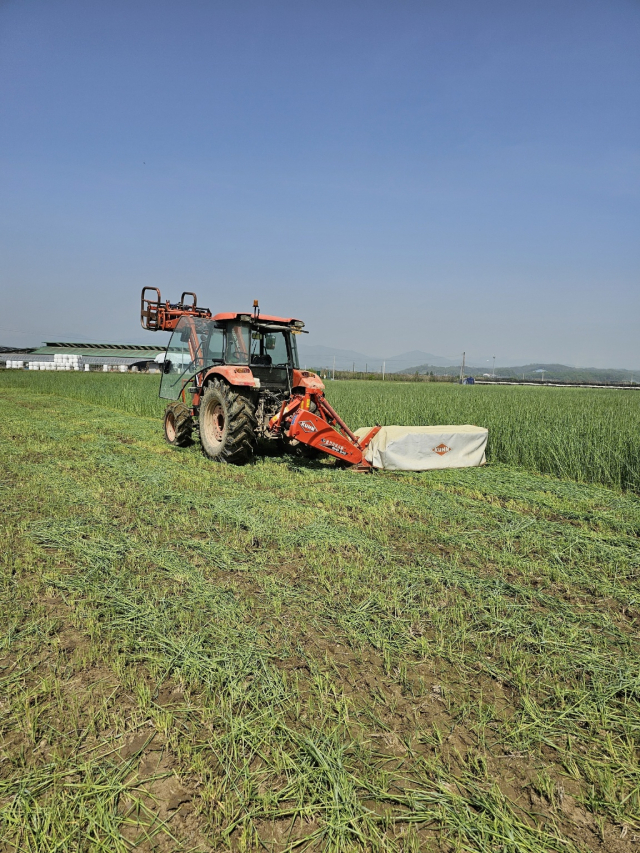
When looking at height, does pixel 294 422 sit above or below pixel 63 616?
above

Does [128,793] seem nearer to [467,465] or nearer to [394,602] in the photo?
[394,602]

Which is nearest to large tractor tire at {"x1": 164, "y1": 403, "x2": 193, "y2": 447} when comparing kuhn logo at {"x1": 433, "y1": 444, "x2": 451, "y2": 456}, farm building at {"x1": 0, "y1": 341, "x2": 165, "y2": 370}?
kuhn logo at {"x1": 433, "y1": 444, "x2": 451, "y2": 456}

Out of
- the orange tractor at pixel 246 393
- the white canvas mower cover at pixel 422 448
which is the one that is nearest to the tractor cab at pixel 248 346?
the orange tractor at pixel 246 393

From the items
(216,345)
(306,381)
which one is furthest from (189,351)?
(306,381)

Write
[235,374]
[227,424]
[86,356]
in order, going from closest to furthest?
[227,424] → [235,374] → [86,356]

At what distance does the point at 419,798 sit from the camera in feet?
5.87

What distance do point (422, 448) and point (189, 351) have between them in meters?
3.93

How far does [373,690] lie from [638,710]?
1.17 meters

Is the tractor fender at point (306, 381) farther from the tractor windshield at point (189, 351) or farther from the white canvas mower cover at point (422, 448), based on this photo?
the tractor windshield at point (189, 351)

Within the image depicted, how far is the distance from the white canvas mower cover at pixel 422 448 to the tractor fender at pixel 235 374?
70.2 inches

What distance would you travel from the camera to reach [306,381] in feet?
23.7

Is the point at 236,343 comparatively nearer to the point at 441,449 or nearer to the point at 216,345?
the point at 216,345

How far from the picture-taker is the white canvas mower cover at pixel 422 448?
7.02m

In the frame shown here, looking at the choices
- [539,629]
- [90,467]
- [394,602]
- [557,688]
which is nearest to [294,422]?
[90,467]
